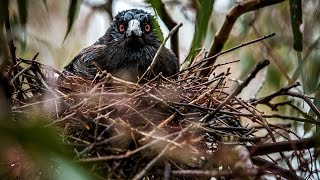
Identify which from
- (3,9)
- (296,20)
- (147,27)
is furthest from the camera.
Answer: (147,27)

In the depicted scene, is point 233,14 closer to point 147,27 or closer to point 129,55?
point 147,27

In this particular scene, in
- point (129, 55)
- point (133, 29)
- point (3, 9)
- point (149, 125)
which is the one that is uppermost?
→ point (133, 29)

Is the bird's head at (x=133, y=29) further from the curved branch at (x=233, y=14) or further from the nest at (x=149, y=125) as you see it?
the nest at (x=149, y=125)

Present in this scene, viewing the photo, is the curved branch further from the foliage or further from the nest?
the nest

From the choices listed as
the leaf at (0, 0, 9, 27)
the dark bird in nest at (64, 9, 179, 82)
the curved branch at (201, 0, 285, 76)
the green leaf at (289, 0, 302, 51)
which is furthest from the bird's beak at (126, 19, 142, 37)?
the leaf at (0, 0, 9, 27)

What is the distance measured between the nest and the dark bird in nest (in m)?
0.41

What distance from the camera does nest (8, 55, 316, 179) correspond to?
236 cm

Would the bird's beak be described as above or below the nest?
above

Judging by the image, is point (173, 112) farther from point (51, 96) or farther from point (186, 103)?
point (51, 96)

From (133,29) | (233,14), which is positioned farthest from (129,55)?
(233,14)

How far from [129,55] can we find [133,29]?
16 centimetres

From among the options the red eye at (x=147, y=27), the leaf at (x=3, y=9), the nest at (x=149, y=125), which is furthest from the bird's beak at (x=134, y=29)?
the leaf at (x=3, y=9)

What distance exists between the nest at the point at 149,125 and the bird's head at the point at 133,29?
61 centimetres

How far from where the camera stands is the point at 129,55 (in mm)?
→ 3912
